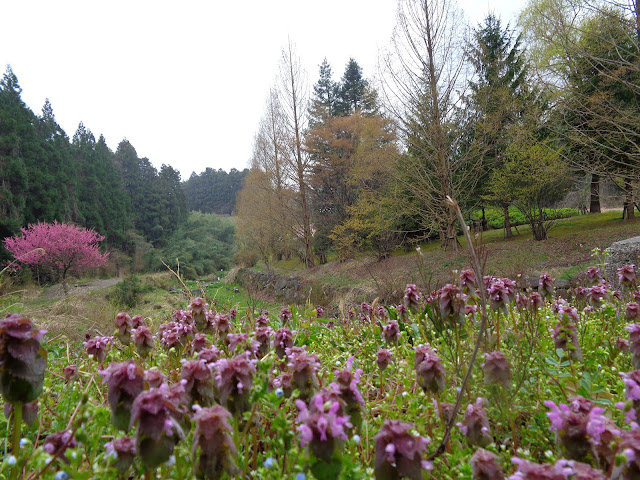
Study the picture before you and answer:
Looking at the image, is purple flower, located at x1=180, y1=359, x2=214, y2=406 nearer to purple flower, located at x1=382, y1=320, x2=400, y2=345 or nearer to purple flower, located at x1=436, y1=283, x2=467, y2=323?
purple flower, located at x1=436, y1=283, x2=467, y2=323

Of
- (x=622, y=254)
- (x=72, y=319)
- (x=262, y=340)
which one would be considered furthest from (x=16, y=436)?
(x=72, y=319)

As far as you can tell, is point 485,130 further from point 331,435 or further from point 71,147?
point 71,147

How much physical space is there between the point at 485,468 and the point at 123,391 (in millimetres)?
698

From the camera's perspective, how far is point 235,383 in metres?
0.71

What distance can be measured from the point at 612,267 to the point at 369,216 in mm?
9515

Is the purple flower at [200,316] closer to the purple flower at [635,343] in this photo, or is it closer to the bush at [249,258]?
the purple flower at [635,343]

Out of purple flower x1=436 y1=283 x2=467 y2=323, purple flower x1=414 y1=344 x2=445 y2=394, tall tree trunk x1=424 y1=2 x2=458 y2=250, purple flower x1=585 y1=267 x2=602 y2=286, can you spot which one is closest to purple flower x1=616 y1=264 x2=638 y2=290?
purple flower x1=585 y1=267 x2=602 y2=286

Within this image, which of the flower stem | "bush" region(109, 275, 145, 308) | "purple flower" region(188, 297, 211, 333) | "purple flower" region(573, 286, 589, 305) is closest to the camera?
the flower stem

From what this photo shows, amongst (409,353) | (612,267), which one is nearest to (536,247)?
(612,267)

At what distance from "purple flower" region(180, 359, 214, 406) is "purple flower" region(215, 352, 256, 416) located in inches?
1.6

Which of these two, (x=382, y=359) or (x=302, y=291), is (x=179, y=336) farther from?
(x=302, y=291)

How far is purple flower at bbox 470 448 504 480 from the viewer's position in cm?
61

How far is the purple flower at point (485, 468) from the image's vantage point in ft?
1.99

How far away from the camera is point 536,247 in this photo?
1014cm
